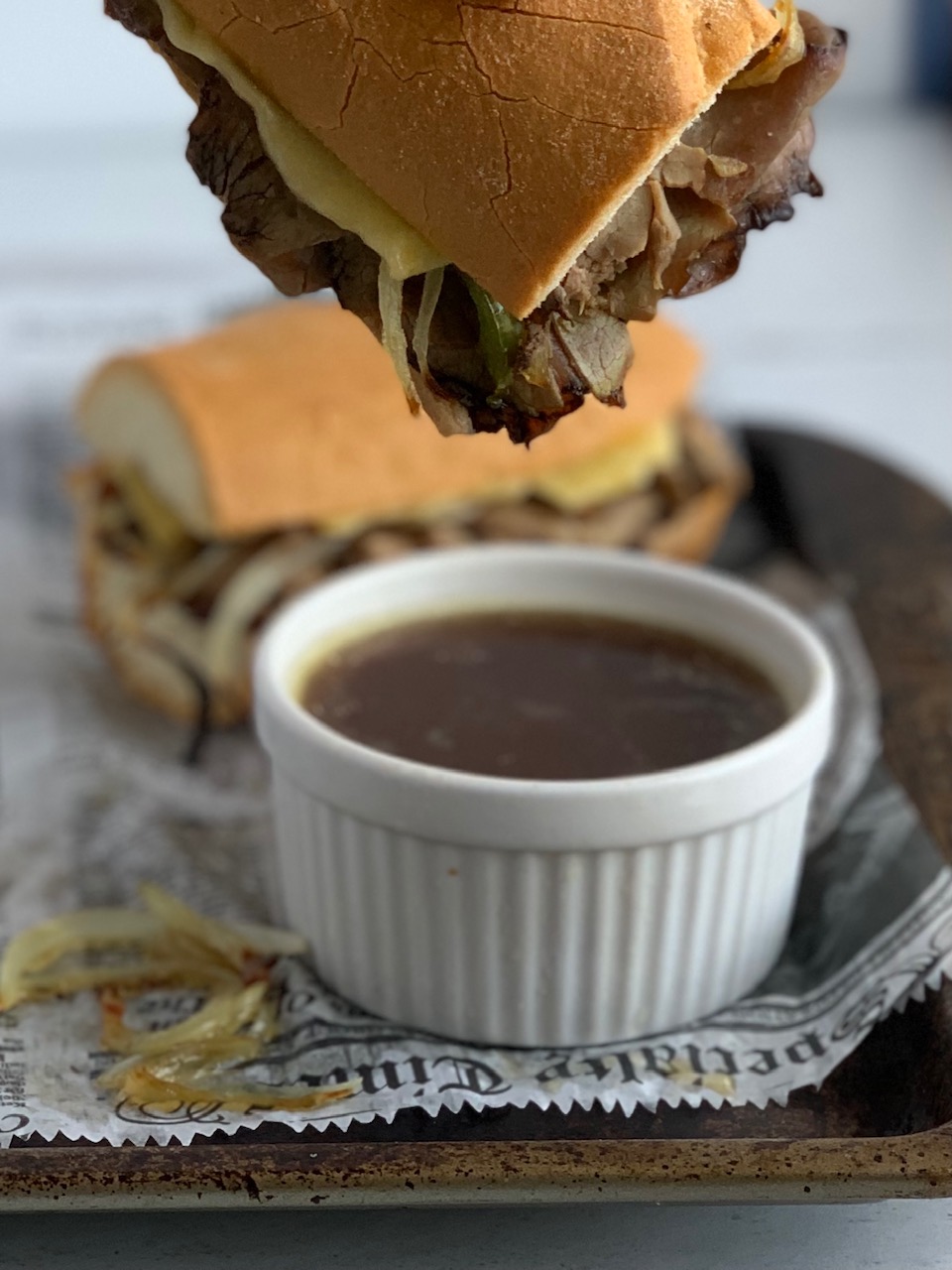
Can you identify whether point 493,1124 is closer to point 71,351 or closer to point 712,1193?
point 712,1193

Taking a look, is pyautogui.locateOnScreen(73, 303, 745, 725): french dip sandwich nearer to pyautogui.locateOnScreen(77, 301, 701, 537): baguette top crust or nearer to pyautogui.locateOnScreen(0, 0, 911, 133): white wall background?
pyautogui.locateOnScreen(77, 301, 701, 537): baguette top crust

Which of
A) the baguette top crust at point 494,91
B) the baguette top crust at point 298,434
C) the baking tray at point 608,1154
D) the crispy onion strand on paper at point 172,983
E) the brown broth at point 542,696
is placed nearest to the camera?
the baguette top crust at point 494,91

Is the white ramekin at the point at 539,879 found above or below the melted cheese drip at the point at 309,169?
below

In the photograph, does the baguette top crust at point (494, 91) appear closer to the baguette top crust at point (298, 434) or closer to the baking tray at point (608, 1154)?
the baking tray at point (608, 1154)

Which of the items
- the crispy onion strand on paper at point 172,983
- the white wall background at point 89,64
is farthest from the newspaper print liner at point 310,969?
the white wall background at point 89,64

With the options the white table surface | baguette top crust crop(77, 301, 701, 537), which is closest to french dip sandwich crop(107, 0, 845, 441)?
the white table surface

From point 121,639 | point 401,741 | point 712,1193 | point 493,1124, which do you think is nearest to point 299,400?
point 121,639

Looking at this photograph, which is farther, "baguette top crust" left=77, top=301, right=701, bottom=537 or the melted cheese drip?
"baguette top crust" left=77, top=301, right=701, bottom=537
